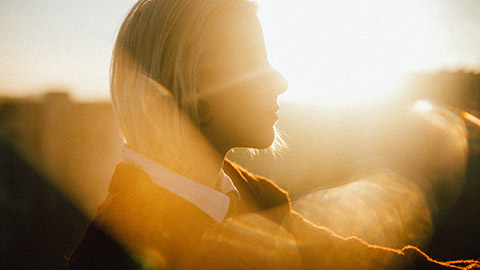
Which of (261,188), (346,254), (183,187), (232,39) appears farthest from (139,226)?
(346,254)

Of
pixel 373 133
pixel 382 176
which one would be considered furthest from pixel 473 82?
pixel 382 176

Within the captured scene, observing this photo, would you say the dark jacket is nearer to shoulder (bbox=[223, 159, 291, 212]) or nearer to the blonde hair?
shoulder (bbox=[223, 159, 291, 212])

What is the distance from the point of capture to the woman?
1010 mm

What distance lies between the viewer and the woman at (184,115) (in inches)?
39.8

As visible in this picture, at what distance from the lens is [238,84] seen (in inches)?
45.6

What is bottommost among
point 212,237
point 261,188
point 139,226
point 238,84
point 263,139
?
point 261,188

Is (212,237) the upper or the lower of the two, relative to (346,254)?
upper

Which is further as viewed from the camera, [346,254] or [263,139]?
[346,254]

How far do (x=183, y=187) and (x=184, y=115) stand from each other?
302 millimetres

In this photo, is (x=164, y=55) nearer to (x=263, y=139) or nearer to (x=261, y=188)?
(x=263, y=139)

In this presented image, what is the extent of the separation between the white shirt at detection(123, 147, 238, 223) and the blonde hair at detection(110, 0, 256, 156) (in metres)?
0.08

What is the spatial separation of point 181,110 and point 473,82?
780 cm

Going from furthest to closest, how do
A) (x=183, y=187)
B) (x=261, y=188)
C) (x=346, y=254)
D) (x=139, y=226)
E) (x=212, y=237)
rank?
1. (x=261, y=188)
2. (x=346, y=254)
3. (x=212, y=237)
4. (x=183, y=187)
5. (x=139, y=226)
